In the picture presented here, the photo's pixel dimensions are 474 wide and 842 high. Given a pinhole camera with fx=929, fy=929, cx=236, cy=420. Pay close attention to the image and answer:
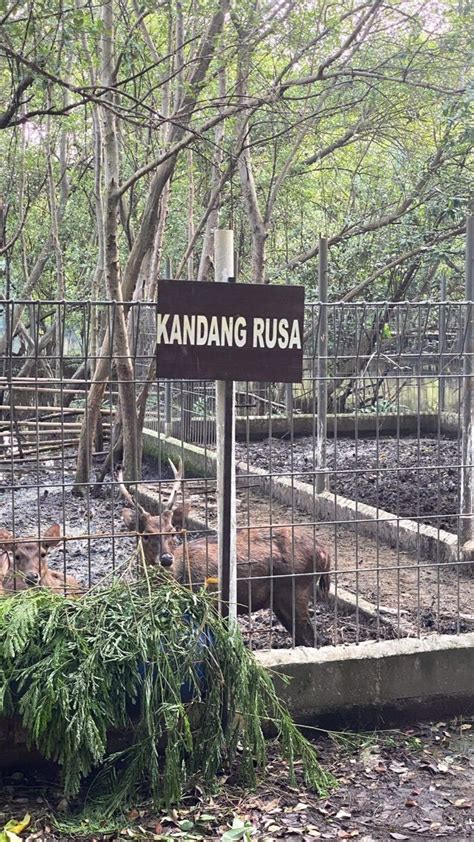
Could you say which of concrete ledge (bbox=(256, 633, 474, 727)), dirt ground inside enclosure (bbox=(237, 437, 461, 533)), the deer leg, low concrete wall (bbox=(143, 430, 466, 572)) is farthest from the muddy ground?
dirt ground inside enclosure (bbox=(237, 437, 461, 533))

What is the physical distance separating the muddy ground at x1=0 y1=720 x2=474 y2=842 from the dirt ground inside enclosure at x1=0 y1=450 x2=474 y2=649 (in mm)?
854

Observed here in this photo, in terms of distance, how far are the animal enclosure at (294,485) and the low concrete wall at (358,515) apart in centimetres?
2

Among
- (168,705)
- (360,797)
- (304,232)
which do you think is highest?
(304,232)

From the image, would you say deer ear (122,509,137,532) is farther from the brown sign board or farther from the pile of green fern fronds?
the brown sign board

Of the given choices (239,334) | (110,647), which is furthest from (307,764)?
(239,334)

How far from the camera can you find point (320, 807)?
14.1 ft

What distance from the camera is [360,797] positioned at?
442 cm

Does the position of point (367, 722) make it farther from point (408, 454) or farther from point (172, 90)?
point (172, 90)

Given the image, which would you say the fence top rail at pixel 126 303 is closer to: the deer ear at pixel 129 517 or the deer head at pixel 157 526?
the deer head at pixel 157 526

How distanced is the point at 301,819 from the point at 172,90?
456 inches

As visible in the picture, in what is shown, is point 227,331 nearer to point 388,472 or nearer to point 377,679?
point 377,679

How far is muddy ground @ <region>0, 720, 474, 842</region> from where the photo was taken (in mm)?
4051

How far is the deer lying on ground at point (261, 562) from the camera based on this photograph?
234 inches

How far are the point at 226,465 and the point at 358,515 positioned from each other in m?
4.35
